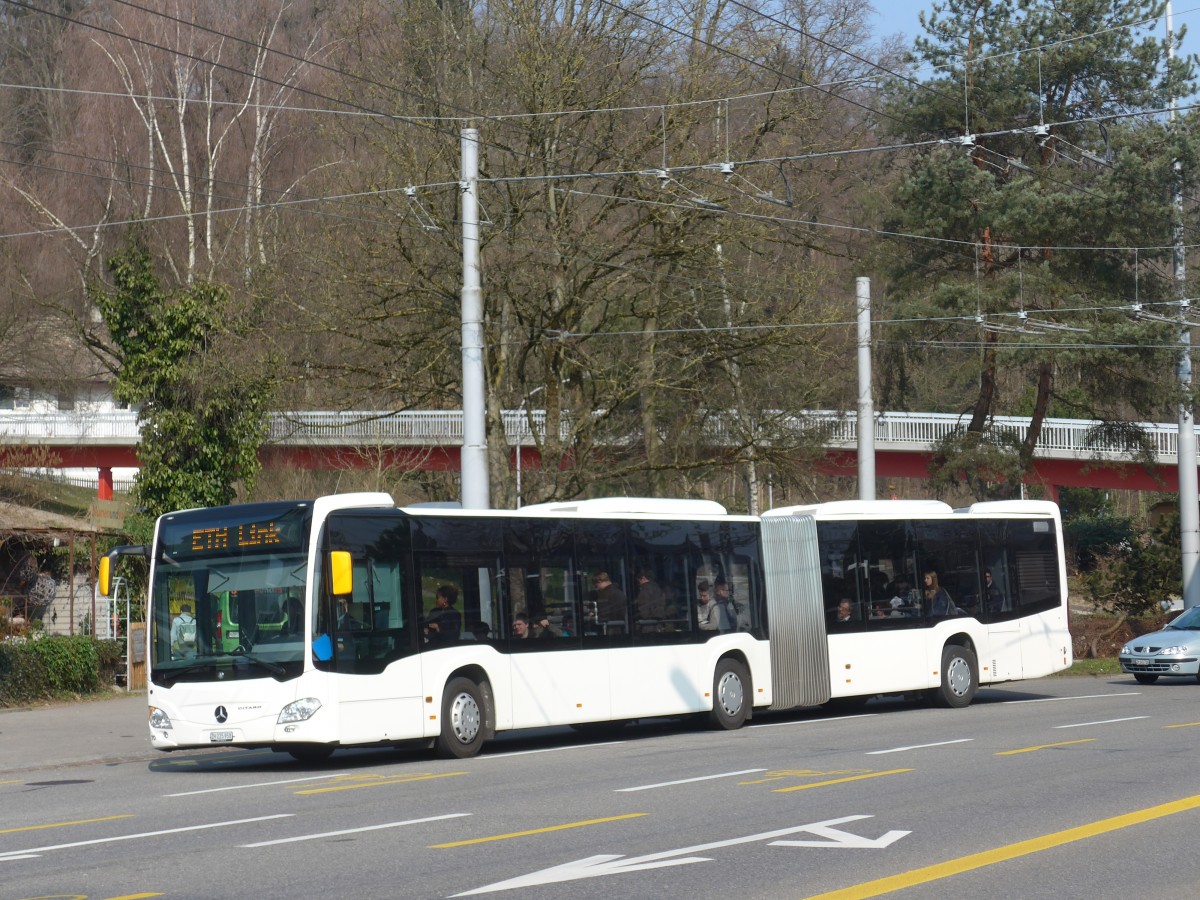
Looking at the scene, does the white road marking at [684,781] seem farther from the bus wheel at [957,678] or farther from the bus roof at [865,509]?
the bus wheel at [957,678]

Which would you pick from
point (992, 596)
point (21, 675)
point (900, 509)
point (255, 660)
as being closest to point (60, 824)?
point (255, 660)

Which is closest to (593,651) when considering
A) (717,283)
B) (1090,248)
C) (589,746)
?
(589,746)

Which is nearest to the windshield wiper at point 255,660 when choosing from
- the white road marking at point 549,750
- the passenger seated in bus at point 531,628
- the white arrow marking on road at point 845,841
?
the white road marking at point 549,750

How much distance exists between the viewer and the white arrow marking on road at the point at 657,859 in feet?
29.3

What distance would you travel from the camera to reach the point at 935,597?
23953 mm

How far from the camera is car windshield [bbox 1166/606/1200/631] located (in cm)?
2906

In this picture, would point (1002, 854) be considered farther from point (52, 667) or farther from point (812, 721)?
point (52, 667)

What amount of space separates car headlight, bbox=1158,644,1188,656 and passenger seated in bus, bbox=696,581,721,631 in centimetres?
1074

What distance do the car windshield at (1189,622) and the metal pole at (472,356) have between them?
14228 mm

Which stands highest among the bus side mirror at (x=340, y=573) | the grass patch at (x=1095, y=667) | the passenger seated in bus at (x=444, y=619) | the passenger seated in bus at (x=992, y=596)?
the bus side mirror at (x=340, y=573)

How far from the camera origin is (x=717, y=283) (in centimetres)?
2961

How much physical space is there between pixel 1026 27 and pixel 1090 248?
18.1 feet

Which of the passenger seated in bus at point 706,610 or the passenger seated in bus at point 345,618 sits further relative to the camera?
the passenger seated in bus at point 706,610

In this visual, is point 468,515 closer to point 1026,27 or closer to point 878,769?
point 878,769
